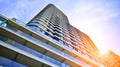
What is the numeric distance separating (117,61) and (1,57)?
52244mm

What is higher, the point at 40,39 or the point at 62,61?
the point at 40,39

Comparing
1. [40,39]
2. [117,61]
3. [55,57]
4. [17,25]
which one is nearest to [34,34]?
[40,39]

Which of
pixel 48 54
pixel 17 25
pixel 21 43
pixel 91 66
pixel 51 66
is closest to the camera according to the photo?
pixel 51 66

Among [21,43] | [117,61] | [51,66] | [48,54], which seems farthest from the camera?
[117,61]

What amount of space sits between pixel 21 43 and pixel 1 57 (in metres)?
5.10

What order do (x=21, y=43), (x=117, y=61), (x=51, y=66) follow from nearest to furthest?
(x=51, y=66)
(x=21, y=43)
(x=117, y=61)

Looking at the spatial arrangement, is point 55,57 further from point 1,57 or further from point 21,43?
point 1,57

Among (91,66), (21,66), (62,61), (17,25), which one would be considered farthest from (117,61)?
(21,66)

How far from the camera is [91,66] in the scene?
Result: 92.6 feet

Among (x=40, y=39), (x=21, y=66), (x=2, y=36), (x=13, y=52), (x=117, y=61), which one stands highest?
(x=117, y=61)

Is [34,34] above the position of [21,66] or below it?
above

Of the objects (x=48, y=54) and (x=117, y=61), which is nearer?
(x=48, y=54)

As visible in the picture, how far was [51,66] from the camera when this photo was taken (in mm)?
17797

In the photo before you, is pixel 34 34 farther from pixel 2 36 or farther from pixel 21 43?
pixel 2 36
